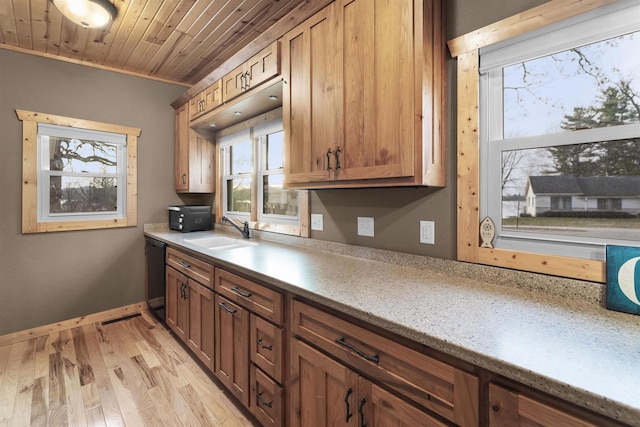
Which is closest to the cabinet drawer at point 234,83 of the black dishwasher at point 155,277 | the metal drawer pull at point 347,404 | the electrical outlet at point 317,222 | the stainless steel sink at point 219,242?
the electrical outlet at point 317,222

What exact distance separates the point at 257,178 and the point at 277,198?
36 cm

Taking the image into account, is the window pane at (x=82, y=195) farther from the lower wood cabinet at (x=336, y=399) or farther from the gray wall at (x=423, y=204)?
the lower wood cabinet at (x=336, y=399)

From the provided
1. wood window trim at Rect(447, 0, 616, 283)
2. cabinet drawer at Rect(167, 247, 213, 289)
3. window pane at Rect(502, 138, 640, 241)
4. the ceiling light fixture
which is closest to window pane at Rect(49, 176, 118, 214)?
cabinet drawer at Rect(167, 247, 213, 289)

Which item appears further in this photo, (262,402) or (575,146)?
(262,402)

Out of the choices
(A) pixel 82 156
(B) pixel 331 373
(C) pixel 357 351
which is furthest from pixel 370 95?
(A) pixel 82 156

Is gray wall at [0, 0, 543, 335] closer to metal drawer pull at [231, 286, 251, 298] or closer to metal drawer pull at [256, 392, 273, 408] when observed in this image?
metal drawer pull at [231, 286, 251, 298]

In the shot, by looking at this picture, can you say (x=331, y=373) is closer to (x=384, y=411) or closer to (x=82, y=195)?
(x=384, y=411)

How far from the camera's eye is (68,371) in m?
2.26

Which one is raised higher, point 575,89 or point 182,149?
point 182,149

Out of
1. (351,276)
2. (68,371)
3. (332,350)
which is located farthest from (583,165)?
(68,371)

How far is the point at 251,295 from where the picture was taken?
1632mm

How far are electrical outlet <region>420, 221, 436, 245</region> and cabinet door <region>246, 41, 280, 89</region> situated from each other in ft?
4.40

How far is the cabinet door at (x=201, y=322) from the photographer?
205 cm

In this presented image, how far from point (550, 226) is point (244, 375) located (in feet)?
5.51
